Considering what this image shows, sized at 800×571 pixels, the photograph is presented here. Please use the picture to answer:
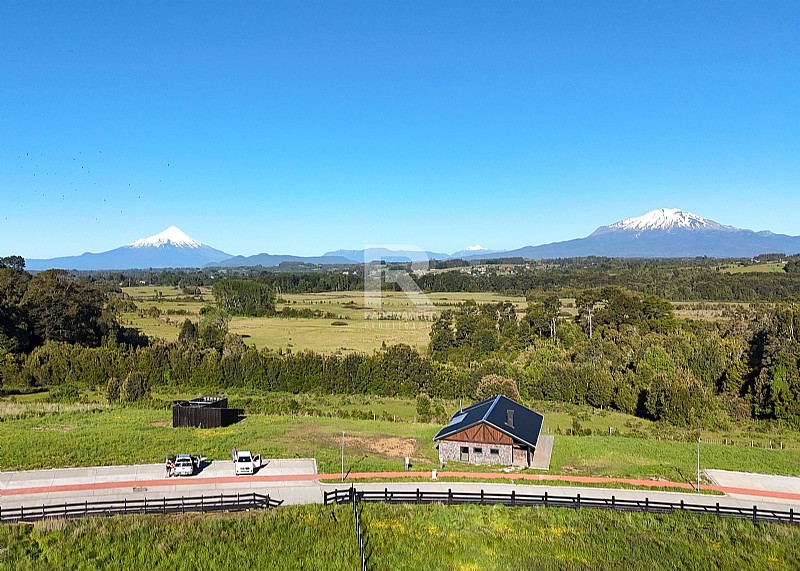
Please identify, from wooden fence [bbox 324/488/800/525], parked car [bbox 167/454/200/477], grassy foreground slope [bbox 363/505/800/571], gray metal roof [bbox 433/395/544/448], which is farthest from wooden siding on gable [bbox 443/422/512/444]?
parked car [bbox 167/454/200/477]

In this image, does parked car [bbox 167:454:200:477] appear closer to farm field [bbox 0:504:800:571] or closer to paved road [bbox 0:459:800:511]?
paved road [bbox 0:459:800:511]

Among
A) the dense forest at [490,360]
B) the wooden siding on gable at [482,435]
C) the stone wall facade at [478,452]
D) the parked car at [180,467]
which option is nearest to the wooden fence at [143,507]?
the parked car at [180,467]

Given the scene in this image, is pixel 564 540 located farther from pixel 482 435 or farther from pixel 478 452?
pixel 478 452

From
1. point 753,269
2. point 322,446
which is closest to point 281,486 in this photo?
point 322,446

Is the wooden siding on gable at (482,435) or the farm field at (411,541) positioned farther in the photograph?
the wooden siding on gable at (482,435)

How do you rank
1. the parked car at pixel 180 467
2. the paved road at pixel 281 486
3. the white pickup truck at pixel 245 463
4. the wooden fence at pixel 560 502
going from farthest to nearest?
the white pickup truck at pixel 245 463 → the parked car at pixel 180 467 → the paved road at pixel 281 486 → the wooden fence at pixel 560 502

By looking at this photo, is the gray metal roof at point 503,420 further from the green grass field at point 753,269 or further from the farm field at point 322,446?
the green grass field at point 753,269
